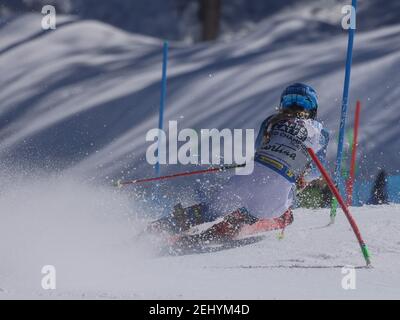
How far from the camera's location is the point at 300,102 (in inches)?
256

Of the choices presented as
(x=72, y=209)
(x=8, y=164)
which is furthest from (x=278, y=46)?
(x=72, y=209)

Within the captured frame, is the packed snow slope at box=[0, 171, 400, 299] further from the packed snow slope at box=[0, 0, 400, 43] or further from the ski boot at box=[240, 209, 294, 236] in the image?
the packed snow slope at box=[0, 0, 400, 43]

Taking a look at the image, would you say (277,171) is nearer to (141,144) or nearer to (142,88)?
(141,144)

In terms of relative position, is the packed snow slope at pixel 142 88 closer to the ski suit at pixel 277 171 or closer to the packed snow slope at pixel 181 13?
the ski suit at pixel 277 171

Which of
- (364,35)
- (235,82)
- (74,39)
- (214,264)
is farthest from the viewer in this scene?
(74,39)

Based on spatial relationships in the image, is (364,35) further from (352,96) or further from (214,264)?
(214,264)

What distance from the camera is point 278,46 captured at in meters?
14.0

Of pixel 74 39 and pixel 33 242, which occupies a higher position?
pixel 74 39

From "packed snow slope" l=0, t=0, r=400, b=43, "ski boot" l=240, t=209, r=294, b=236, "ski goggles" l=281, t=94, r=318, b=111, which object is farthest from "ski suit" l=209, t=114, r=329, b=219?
"packed snow slope" l=0, t=0, r=400, b=43

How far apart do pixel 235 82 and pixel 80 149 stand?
2.24 m

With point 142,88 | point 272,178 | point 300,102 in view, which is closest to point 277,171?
point 272,178

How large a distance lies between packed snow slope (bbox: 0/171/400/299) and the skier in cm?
24

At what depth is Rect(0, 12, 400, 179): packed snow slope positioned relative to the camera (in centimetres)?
1096

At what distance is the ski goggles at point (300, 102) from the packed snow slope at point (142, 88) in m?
3.44
